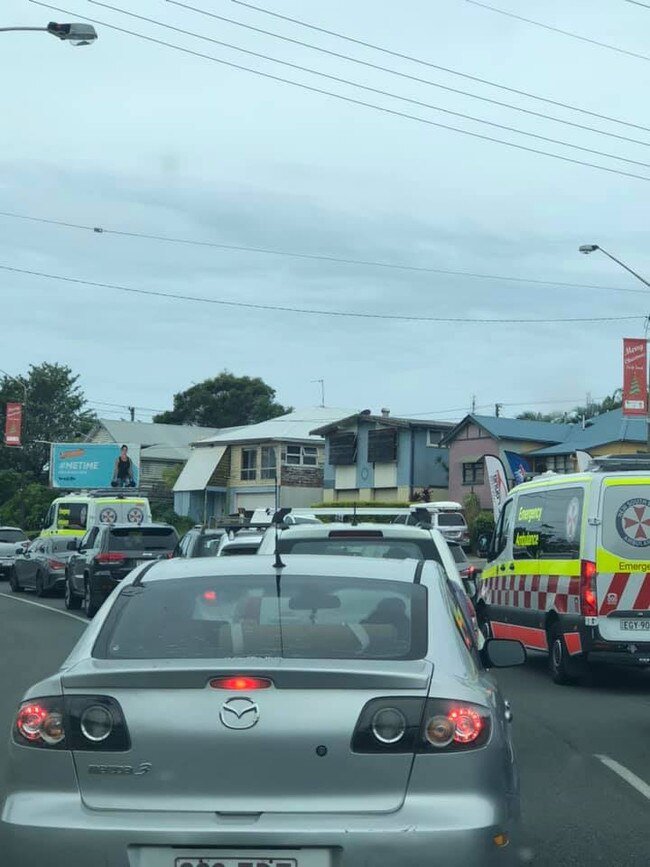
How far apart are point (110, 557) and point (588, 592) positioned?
41.5ft

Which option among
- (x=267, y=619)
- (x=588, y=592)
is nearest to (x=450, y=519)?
(x=588, y=592)

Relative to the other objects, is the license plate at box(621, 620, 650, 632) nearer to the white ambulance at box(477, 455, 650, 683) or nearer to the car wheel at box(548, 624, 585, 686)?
the white ambulance at box(477, 455, 650, 683)

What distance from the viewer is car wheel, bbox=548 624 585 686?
47.8ft

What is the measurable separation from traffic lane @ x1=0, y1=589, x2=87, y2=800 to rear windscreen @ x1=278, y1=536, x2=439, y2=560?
2477mm

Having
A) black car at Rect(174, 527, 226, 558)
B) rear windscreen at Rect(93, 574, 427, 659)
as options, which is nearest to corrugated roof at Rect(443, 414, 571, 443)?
black car at Rect(174, 527, 226, 558)

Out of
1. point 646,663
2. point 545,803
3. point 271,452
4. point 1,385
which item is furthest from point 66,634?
point 1,385

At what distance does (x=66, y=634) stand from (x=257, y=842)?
679 inches

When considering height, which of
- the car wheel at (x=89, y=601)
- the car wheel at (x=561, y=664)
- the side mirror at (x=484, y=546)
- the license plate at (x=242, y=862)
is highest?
the side mirror at (x=484, y=546)

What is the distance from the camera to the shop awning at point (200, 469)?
261 ft

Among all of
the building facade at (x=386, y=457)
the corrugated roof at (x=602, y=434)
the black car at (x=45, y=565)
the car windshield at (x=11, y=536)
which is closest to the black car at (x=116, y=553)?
the black car at (x=45, y=565)

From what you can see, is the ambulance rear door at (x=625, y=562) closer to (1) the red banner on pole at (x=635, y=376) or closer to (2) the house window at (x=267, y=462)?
(1) the red banner on pole at (x=635, y=376)

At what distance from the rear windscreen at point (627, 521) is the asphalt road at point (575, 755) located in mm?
1467

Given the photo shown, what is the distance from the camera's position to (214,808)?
4418 mm

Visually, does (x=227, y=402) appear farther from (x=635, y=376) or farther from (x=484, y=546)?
(x=484, y=546)
